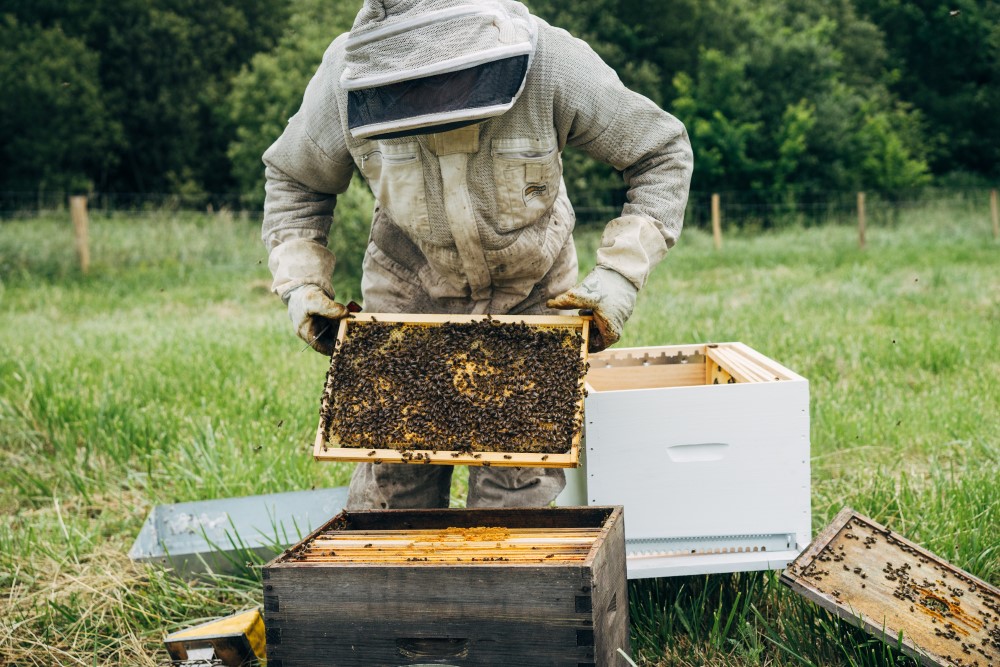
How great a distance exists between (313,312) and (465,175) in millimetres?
644

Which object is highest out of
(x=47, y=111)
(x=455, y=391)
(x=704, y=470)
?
(x=455, y=391)

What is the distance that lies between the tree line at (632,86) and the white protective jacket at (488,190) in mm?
17912

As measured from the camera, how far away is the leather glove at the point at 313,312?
9.52ft

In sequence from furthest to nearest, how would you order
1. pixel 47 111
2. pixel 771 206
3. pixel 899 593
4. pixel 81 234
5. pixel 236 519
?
pixel 47 111, pixel 771 206, pixel 81 234, pixel 236 519, pixel 899 593

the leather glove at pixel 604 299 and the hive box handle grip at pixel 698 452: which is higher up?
the leather glove at pixel 604 299

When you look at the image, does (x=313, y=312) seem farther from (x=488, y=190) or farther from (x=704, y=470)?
(x=704, y=470)

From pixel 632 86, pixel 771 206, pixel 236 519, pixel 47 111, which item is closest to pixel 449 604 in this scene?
pixel 236 519

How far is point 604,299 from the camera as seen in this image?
278 cm

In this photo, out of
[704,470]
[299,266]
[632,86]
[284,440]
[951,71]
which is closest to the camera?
[704,470]

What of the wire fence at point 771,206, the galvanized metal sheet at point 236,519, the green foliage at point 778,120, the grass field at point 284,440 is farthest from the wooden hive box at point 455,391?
the green foliage at point 778,120

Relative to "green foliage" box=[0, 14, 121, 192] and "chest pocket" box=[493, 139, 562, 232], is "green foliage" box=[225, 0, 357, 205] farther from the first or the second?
"chest pocket" box=[493, 139, 562, 232]

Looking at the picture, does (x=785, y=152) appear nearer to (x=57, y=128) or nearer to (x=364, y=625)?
(x=57, y=128)

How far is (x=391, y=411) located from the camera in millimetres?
2746

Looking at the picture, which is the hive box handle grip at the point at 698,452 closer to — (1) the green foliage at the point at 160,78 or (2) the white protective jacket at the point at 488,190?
(2) the white protective jacket at the point at 488,190
